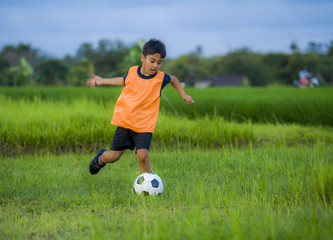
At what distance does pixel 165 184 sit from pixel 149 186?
43cm

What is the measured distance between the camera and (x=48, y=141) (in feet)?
19.1

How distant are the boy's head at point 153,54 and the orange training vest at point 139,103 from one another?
0.16 meters

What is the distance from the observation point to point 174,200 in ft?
10.5

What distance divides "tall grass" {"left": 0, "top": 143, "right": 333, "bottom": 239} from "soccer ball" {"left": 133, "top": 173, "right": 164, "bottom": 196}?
75 mm

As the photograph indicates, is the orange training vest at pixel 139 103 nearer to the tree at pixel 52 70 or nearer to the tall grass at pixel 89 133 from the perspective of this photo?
the tall grass at pixel 89 133

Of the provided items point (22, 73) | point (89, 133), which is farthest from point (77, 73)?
point (89, 133)

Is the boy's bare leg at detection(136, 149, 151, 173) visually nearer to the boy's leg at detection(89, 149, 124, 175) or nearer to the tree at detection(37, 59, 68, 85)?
the boy's leg at detection(89, 149, 124, 175)

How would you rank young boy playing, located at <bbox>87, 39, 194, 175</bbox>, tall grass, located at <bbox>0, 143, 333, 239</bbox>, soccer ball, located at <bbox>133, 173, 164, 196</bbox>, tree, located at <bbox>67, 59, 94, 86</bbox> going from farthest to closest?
tree, located at <bbox>67, 59, 94, 86</bbox> → young boy playing, located at <bbox>87, 39, 194, 175</bbox> → soccer ball, located at <bbox>133, 173, 164, 196</bbox> → tall grass, located at <bbox>0, 143, 333, 239</bbox>

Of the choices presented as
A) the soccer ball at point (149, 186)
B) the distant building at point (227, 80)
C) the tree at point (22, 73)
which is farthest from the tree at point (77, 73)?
the soccer ball at point (149, 186)

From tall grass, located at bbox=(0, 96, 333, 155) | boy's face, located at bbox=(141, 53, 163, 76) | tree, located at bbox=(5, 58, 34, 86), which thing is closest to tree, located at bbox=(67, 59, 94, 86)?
tree, located at bbox=(5, 58, 34, 86)

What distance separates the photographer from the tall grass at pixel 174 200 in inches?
87.1

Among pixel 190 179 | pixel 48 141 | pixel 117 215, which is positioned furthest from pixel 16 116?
pixel 117 215

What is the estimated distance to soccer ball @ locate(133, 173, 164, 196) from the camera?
3.38m

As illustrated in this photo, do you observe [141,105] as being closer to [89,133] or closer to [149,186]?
[149,186]
